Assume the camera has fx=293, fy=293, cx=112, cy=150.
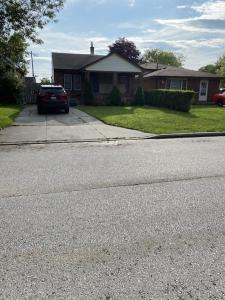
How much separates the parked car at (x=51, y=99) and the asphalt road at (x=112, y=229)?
11.1 metres

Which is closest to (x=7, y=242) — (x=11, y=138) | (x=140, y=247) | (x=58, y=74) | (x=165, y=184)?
(x=140, y=247)

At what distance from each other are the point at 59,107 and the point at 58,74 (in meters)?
11.6

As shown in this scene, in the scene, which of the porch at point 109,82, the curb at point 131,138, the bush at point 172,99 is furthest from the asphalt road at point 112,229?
the porch at point 109,82

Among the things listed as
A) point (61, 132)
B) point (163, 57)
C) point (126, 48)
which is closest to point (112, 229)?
point (61, 132)

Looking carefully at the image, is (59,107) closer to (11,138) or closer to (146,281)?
(11,138)

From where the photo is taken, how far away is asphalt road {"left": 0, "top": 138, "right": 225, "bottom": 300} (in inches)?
107

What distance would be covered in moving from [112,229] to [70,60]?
2845 cm

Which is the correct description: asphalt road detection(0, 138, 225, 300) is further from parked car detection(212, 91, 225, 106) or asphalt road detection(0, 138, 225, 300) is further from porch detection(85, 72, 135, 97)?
porch detection(85, 72, 135, 97)

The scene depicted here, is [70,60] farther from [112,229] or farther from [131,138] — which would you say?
[112,229]

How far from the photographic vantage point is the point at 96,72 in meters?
28.4

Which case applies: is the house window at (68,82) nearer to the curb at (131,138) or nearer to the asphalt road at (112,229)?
the curb at (131,138)

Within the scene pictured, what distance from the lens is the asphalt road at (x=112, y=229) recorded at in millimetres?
2723

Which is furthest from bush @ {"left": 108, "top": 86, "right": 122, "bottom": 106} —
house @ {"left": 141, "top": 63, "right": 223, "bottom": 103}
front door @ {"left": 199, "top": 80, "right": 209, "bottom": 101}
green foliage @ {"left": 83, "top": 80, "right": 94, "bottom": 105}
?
front door @ {"left": 199, "top": 80, "right": 209, "bottom": 101}

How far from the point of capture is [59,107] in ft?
59.3
